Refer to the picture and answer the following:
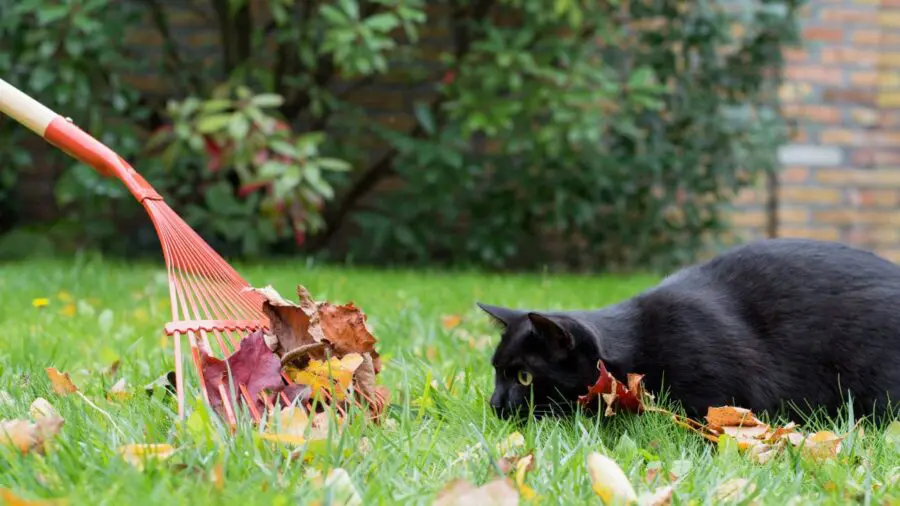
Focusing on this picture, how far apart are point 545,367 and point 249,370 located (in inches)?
22.8

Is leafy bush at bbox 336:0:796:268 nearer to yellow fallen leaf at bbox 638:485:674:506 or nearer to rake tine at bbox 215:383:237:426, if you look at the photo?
rake tine at bbox 215:383:237:426

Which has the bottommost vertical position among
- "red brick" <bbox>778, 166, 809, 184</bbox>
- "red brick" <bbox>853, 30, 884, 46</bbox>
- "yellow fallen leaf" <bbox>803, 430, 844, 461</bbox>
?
"yellow fallen leaf" <bbox>803, 430, 844, 461</bbox>

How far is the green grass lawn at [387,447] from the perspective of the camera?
53.6 inches

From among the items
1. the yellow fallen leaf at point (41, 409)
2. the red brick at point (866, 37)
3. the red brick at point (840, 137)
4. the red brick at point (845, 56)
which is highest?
the red brick at point (866, 37)

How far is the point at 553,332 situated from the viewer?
191cm

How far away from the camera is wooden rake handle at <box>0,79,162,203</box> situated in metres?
1.96

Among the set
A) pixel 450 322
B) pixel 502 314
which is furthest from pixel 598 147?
pixel 502 314

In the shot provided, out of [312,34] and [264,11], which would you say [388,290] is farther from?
[264,11]

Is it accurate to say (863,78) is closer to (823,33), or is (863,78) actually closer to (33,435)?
(823,33)

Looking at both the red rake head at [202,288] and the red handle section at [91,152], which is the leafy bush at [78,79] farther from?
the red rake head at [202,288]

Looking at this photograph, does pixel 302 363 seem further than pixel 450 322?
No

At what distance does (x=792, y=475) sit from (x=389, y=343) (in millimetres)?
1396

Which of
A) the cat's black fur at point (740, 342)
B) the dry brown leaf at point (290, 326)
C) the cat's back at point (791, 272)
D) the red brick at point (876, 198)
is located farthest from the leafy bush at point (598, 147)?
the dry brown leaf at point (290, 326)

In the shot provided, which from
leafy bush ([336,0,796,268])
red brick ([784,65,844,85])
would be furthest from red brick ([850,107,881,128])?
leafy bush ([336,0,796,268])
